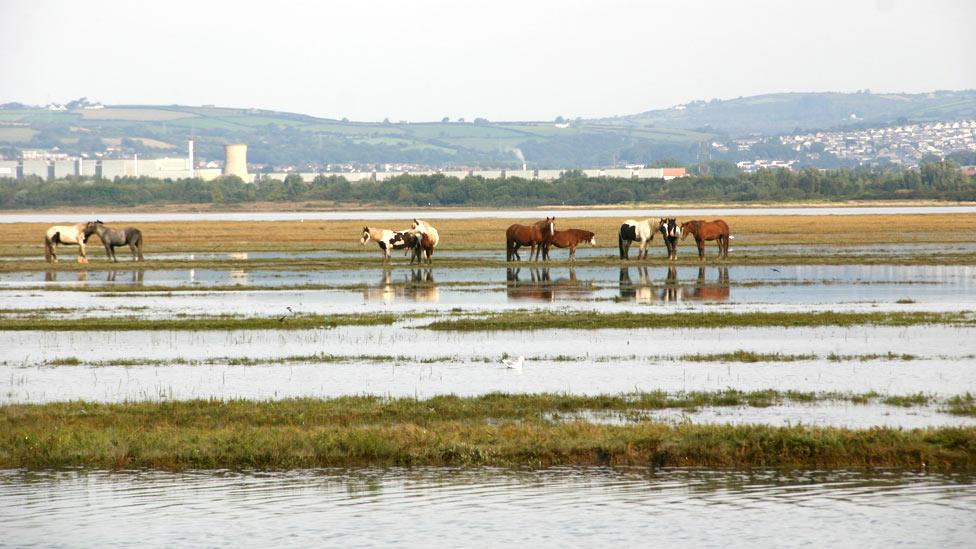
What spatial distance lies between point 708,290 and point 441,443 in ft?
76.4

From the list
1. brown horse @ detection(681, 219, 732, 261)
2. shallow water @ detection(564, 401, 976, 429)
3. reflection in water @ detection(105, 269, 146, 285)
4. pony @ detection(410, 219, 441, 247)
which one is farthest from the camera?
brown horse @ detection(681, 219, 732, 261)

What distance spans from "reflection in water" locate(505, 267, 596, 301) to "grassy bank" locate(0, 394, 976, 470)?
761 inches

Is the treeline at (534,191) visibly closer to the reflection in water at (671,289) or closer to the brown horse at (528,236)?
the brown horse at (528,236)

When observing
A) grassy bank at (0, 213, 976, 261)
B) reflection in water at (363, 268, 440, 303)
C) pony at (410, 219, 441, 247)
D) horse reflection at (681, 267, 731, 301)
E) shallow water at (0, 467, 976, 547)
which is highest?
pony at (410, 219, 441, 247)

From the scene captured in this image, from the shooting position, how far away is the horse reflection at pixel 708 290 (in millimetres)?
35594

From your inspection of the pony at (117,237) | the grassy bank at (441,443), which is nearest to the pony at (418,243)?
the pony at (117,237)

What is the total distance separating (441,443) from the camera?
15625 millimetres

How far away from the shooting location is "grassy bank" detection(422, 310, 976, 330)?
28.6 meters

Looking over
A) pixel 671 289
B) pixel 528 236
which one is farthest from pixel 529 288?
pixel 528 236

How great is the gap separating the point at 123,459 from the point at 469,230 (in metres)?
67.7

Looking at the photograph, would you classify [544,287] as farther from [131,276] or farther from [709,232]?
[131,276]

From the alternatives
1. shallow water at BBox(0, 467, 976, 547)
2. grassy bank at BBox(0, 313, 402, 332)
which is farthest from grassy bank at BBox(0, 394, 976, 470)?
grassy bank at BBox(0, 313, 402, 332)

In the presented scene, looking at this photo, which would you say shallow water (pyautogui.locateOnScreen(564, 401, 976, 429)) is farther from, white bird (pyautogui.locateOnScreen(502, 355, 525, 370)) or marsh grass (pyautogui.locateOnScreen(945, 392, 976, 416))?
white bird (pyautogui.locateOnScreen(502, 355, 525, 370))

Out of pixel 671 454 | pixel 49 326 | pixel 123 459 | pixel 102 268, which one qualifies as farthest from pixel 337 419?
pixel 102 268
